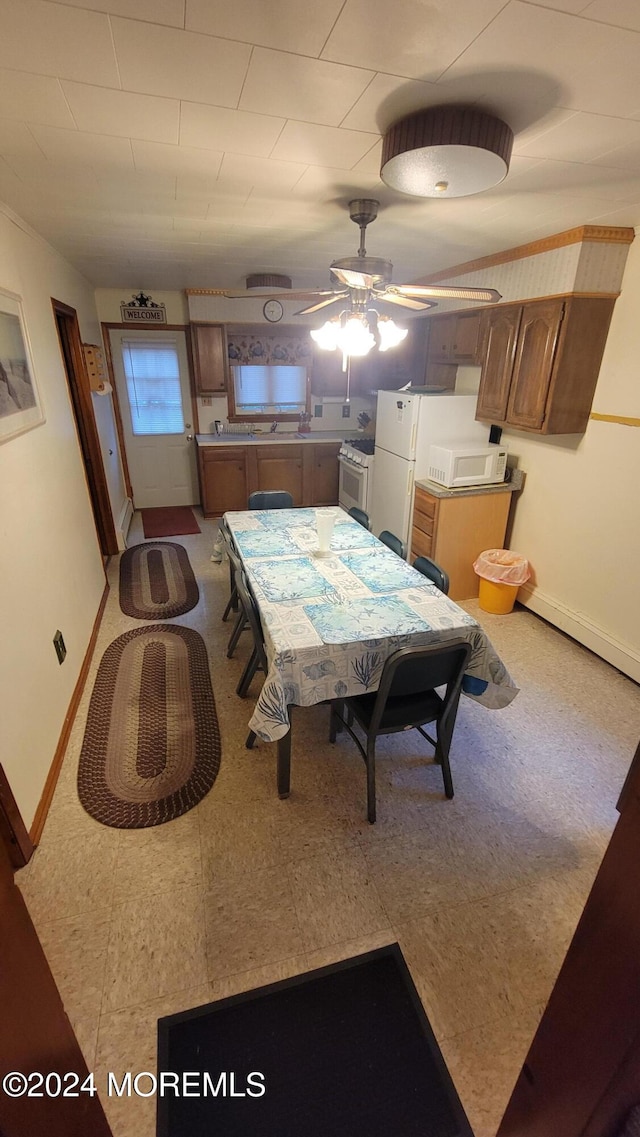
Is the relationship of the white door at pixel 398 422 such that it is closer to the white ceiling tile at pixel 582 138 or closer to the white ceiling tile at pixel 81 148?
the white ceiling tile at pixel 582 138

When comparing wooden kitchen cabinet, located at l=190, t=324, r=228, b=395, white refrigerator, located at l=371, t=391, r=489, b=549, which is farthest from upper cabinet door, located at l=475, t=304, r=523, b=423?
wooden kitchen cabinet, located at l=190, t=324, r=228, b=395

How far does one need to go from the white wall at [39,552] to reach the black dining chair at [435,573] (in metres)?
1.81

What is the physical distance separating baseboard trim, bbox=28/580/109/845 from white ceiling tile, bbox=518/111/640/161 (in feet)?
9.65

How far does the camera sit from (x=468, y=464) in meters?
3.53

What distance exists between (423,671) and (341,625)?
0.36 meters

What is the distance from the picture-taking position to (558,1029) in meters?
0.79

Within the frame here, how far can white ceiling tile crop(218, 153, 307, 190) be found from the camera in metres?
1.76

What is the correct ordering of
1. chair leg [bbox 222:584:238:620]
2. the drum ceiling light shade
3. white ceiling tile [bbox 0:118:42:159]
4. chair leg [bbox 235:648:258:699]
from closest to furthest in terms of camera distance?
the drum ceiling light shade < white ceiling tile [bbox 0:118:42:159] < chair leg [bbox 235:648:258:699] < chair leg [bbox 222:584:238:620]

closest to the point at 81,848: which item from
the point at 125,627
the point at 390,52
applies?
the point at 125,627

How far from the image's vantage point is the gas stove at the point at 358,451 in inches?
181

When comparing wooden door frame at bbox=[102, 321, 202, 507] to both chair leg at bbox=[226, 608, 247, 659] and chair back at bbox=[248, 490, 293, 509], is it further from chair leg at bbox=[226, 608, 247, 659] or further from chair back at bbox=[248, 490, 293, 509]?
chair leg at bbox=[226, 608, 247, 659]

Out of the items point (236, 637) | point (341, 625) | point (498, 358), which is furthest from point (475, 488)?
point (341, 625)

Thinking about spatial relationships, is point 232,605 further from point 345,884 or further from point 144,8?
point 144,8

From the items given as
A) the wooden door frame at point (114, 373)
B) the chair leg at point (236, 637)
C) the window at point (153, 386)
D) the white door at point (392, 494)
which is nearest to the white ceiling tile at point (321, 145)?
the chair leg at point (236, 637)
